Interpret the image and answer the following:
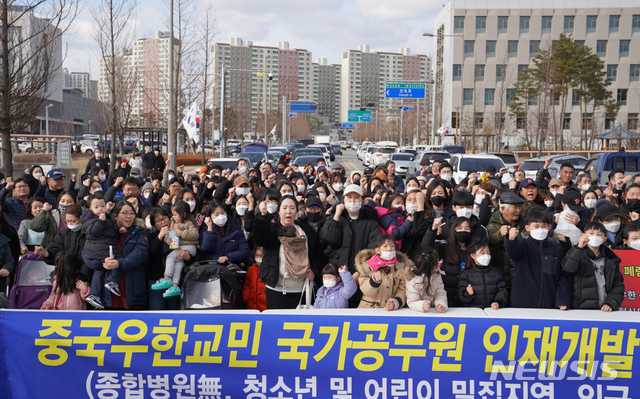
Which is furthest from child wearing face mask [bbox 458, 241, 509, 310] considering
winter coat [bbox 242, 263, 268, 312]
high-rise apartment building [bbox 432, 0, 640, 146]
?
high-rise apartment building [bbox 432, 0, 640, 146]

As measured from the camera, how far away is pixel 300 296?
237 inches

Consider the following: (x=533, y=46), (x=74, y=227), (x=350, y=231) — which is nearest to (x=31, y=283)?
(x=74, y=227)

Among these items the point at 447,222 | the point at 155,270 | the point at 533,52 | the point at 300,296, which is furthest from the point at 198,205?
the point at 533,52

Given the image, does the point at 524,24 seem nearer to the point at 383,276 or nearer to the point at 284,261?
the point at 284,261

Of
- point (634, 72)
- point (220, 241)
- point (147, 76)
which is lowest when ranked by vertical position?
point (220, 241)

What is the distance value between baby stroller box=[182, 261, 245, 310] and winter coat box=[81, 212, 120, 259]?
32.7 inches

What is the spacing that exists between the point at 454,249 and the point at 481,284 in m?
0.65

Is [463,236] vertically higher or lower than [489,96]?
lower

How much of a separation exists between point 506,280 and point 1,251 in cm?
521

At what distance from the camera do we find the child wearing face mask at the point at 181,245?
6.14m

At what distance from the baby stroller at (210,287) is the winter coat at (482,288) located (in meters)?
2.18

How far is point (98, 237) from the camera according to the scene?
6074 millimetres

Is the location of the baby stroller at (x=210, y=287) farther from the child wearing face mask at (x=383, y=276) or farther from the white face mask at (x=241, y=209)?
the child wearing face mask at (x=383, y=276)

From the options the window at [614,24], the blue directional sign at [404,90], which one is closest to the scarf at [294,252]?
the blue directional sign at [404,90]
